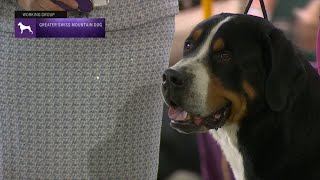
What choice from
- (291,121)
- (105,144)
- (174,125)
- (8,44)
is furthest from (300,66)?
(8,44)

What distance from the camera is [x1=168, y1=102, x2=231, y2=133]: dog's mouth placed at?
146cm

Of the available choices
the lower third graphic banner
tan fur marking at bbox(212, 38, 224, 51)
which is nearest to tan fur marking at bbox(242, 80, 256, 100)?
tan fur marking at bbox(212, 38, 224, 51)

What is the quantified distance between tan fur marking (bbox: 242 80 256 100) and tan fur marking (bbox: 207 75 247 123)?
2 cm

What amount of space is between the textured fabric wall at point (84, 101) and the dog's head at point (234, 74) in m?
0.33

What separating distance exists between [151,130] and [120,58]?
0.88ft

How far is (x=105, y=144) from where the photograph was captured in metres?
1.83

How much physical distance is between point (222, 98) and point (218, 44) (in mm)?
140

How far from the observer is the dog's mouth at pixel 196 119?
146 cm

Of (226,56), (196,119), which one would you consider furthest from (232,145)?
(226,56)

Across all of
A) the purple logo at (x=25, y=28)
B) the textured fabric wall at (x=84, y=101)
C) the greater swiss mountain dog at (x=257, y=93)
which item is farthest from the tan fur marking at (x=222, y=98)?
the purple logo at (x=25, y=28)

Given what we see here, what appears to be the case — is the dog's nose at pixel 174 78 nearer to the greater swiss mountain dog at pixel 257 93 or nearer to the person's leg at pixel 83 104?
the greater swiss mountain dog at pixel 257 93

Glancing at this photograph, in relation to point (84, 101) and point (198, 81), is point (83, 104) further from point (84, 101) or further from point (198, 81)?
point (198, 81)

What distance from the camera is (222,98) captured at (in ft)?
4.73

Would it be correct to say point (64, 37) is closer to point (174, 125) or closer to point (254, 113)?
point (174, 125)
